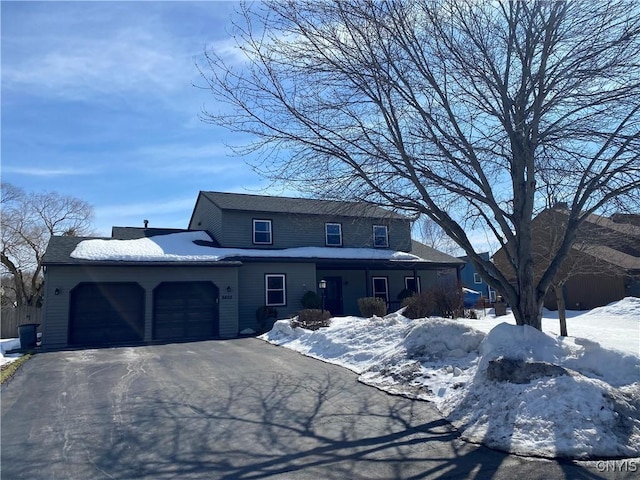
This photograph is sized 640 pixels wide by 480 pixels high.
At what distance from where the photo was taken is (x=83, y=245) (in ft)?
60.8

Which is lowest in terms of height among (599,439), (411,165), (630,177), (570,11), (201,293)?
(599,439)

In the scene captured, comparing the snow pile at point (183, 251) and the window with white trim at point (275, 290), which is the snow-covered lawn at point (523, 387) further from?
the snow pile at point (183, 251)

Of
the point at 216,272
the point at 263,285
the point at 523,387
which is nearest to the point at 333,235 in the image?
the point at 263,285

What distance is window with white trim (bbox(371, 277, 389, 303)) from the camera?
23.8 meters

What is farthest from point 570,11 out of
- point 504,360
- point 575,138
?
point 504,360

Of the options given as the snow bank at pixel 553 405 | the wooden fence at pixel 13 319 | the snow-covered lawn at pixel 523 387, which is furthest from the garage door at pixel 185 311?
the snow bank at pixel 553 405

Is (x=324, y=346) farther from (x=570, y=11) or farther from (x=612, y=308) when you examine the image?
(x=612, y=308)

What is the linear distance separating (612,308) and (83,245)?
72.4 ft

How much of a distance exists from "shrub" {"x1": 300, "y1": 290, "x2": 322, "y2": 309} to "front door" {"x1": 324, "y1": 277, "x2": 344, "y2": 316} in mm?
2546

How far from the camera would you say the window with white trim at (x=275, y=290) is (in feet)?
66.4

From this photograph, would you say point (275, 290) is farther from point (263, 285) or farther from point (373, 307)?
point (373, 307)

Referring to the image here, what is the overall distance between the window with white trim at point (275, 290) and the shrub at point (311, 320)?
155 inches

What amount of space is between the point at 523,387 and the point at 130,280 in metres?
15.2

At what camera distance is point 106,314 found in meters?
17.2
